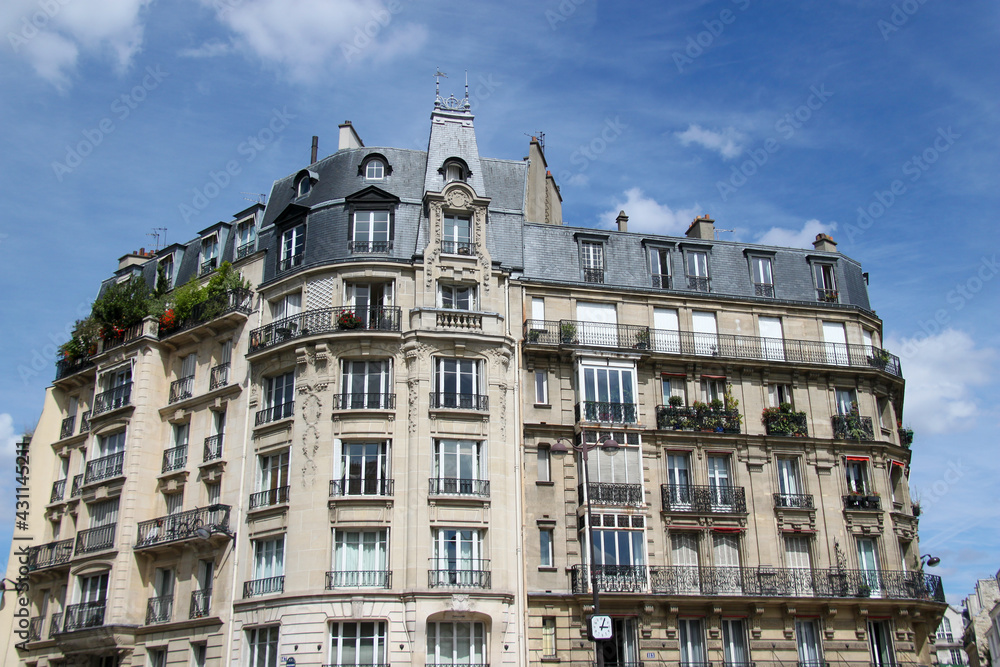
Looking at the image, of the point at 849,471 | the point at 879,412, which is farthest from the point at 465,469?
the point at 879,412

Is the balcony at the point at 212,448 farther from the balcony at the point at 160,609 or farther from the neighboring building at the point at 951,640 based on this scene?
the neighboring building at the point at 951,640

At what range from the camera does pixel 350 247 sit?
1236 inches

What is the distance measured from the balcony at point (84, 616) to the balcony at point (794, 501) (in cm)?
2279

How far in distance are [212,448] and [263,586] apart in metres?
5.74

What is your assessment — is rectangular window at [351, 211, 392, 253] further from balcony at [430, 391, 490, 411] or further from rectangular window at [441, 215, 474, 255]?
balcony at [430, 391, 490, 411]

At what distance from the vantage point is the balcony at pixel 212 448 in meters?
31.3

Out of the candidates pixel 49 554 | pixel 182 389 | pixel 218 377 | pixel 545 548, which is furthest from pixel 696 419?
pixel 49 554

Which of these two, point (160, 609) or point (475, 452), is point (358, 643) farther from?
point (160, 609)

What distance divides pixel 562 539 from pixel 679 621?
173 inches

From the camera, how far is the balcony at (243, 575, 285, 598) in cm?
2758

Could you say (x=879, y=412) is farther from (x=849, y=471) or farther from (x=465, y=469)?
(x=465, y=469)

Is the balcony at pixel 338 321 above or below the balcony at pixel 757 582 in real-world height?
above

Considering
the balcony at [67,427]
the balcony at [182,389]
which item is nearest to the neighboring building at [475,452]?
the balcony at [182,389]

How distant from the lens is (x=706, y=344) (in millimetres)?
33125
